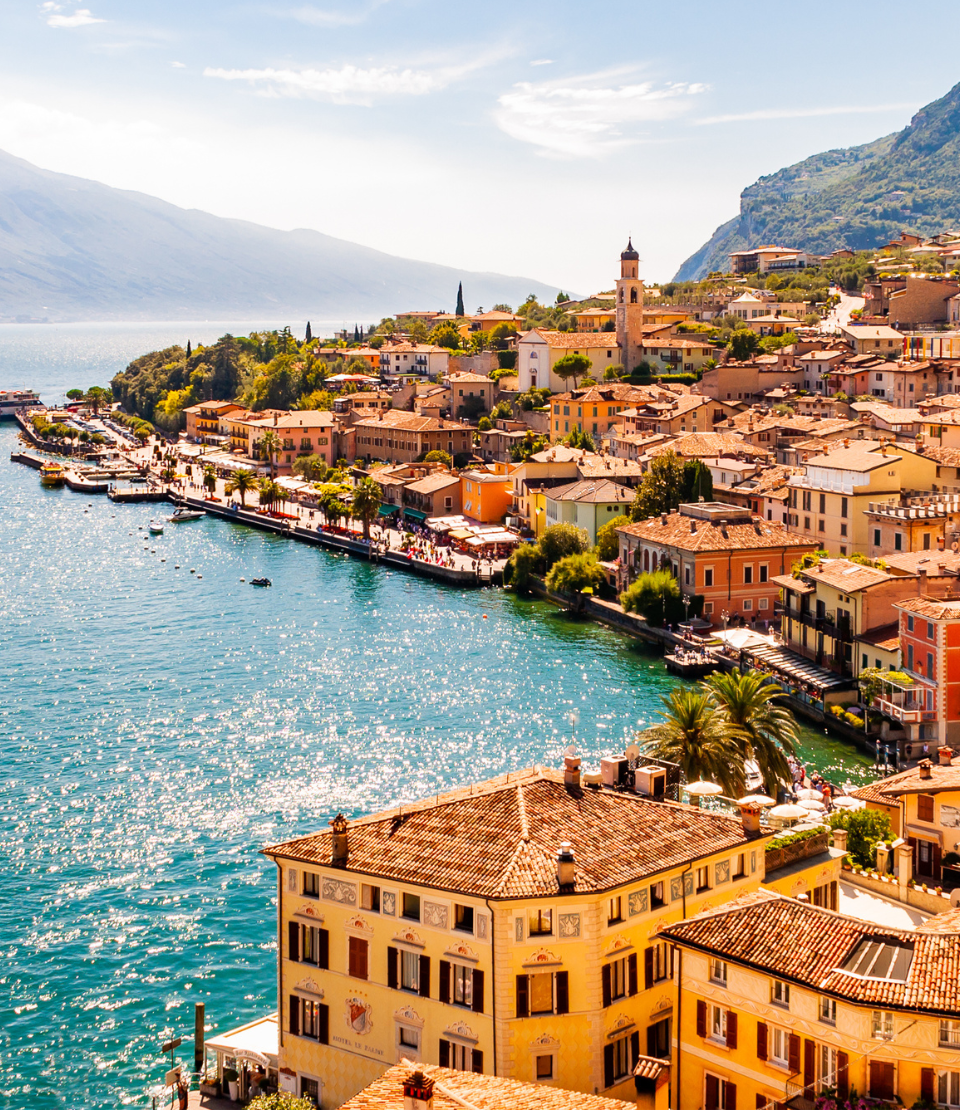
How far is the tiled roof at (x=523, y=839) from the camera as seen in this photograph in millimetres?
20922

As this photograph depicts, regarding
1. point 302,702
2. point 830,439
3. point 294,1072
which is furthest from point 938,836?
point 830,439

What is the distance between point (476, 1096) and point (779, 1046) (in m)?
4.30

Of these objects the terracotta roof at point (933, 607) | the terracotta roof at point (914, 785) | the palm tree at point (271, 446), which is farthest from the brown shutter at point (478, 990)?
the palm tree at point (271, 446)

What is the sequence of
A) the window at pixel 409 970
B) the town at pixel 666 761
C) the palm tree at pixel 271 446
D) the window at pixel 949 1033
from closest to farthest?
the window at pixel 949 1033 → the town at pixel 666 761 → the window at pixel 409 970 → the palm tree at pixel 271 446

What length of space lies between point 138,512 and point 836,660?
258ft

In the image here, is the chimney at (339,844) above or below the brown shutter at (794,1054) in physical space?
above

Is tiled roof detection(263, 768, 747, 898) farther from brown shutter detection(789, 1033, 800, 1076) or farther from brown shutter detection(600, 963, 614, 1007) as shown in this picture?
brown shutter detection(789, 1033, 800, 1076)

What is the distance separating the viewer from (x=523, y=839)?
2162cm

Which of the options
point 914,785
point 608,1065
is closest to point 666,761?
point 914,785

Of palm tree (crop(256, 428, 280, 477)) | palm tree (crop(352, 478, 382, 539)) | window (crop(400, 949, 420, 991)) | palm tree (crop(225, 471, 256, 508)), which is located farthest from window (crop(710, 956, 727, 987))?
palm tree (crop(256, 428, 280, 477))

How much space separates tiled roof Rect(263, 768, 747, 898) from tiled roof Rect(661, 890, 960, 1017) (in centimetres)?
219

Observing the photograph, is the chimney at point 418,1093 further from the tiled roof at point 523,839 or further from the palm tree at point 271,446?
the palm tree at point 271,446

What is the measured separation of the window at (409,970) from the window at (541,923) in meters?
1.98

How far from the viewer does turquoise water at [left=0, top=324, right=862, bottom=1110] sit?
30859 millimetres
